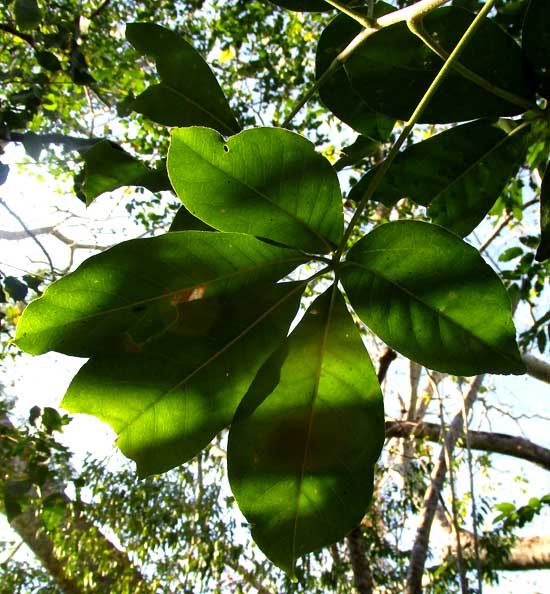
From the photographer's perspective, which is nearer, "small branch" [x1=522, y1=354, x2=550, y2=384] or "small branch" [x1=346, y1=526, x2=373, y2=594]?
"small branch" [x1=346, y1=526, x2=373, y2=594]

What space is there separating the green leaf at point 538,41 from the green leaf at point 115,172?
41 centimetres

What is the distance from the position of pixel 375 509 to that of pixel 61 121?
14.9 ft

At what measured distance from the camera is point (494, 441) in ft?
13.9

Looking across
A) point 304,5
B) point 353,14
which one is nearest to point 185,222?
point 353,14

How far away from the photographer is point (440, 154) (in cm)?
66

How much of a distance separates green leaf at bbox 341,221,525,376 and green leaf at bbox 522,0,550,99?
0.86ft

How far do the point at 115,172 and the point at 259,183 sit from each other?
0.27 meters

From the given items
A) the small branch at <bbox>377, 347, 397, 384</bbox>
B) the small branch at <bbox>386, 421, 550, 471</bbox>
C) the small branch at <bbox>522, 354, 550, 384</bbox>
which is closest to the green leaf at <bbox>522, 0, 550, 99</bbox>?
the small branch at <bbox>377, 347, 397, 384</bbox>

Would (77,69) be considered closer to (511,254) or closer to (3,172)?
(3,172)

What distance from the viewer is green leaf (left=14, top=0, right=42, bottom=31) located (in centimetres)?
118

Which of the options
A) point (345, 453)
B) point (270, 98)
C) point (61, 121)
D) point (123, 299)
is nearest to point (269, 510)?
point (345, 453)

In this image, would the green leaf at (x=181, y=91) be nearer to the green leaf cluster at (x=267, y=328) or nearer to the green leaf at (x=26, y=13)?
the green leaf cluster at (x=267, y=328)

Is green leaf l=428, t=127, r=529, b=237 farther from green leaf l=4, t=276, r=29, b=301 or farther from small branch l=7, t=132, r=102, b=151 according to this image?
green leaf l=4, t=276, r=29, b=301

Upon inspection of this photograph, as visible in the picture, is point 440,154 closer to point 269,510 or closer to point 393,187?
point 393,187
